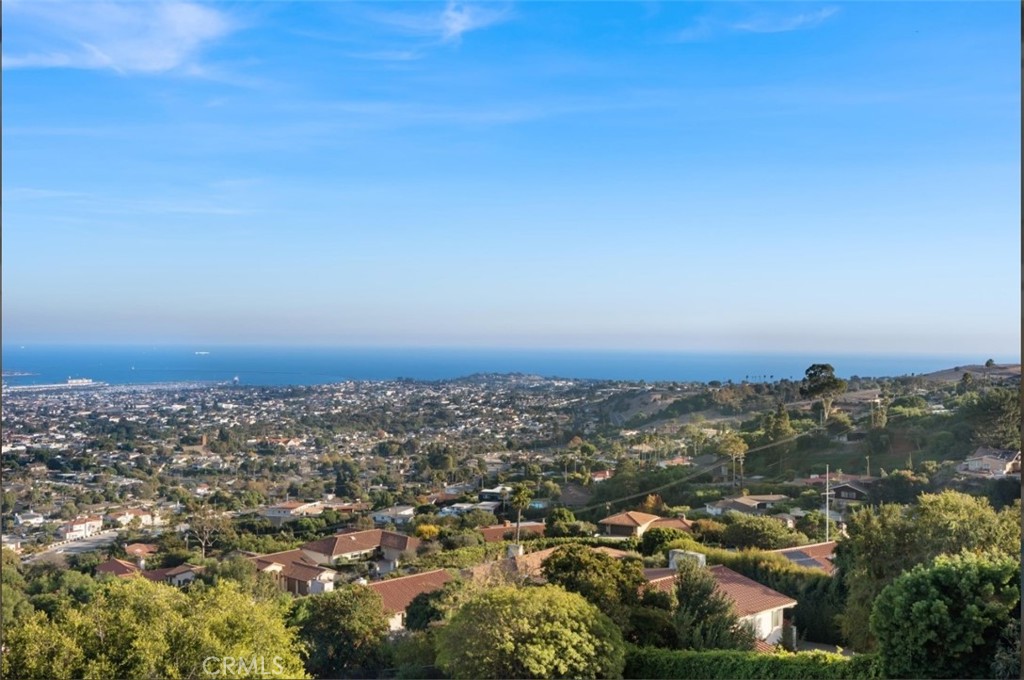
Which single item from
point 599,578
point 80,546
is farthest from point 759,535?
point 80,546

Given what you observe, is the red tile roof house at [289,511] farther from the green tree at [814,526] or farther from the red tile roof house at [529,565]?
the green tree at [814,526]

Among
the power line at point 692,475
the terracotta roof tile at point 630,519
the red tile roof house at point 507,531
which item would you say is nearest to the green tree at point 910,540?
the terracotta roof tile at point 630,519

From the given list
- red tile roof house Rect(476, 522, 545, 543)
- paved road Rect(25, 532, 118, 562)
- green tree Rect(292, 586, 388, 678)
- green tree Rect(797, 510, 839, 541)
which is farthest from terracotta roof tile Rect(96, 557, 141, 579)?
green tree Rect(797, 510, 839, 541)

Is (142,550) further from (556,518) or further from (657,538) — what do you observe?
(657,538)

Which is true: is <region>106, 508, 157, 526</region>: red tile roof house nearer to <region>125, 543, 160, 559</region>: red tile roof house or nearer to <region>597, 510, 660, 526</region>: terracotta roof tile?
<region>125, 543, 160, 559</region>: red tile roof house

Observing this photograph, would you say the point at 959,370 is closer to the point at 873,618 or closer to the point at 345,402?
the point at 345,402
